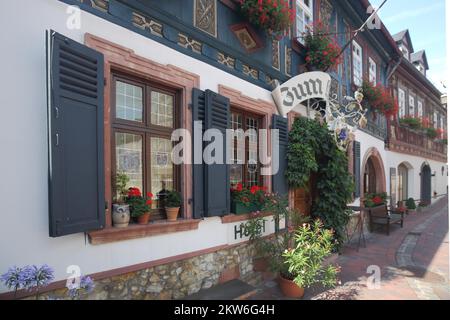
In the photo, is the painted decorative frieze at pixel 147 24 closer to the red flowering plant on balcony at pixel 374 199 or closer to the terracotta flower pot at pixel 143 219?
the terracotta flower pot at pixel 143 219

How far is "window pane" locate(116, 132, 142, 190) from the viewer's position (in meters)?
3.17

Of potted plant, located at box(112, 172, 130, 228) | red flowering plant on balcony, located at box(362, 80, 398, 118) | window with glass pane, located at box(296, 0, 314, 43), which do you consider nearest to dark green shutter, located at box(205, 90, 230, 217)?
potted plant, located at box(112, 172, 130, 228)

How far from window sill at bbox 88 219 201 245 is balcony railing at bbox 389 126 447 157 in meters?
10.9

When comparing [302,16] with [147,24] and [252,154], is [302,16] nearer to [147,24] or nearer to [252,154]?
[252,154]

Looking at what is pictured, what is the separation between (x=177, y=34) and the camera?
12.0 ft

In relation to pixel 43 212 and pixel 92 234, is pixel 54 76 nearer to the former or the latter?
pixel 43 212

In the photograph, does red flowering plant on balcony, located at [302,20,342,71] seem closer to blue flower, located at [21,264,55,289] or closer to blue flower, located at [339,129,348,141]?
blue flower, located at [339,129,348,141]

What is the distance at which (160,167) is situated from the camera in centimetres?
360

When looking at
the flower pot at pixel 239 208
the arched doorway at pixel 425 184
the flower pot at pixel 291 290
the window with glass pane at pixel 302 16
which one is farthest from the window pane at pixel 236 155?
the arched doorway at pixel 425 184

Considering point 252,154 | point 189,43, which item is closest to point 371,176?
point 252,154

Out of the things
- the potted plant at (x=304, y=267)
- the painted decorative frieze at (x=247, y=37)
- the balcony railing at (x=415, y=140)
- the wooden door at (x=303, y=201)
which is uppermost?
the painted decorative frieze at (x=247, y=37)

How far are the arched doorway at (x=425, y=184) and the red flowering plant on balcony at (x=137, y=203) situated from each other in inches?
715

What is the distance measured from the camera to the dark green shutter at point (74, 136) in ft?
7.67
